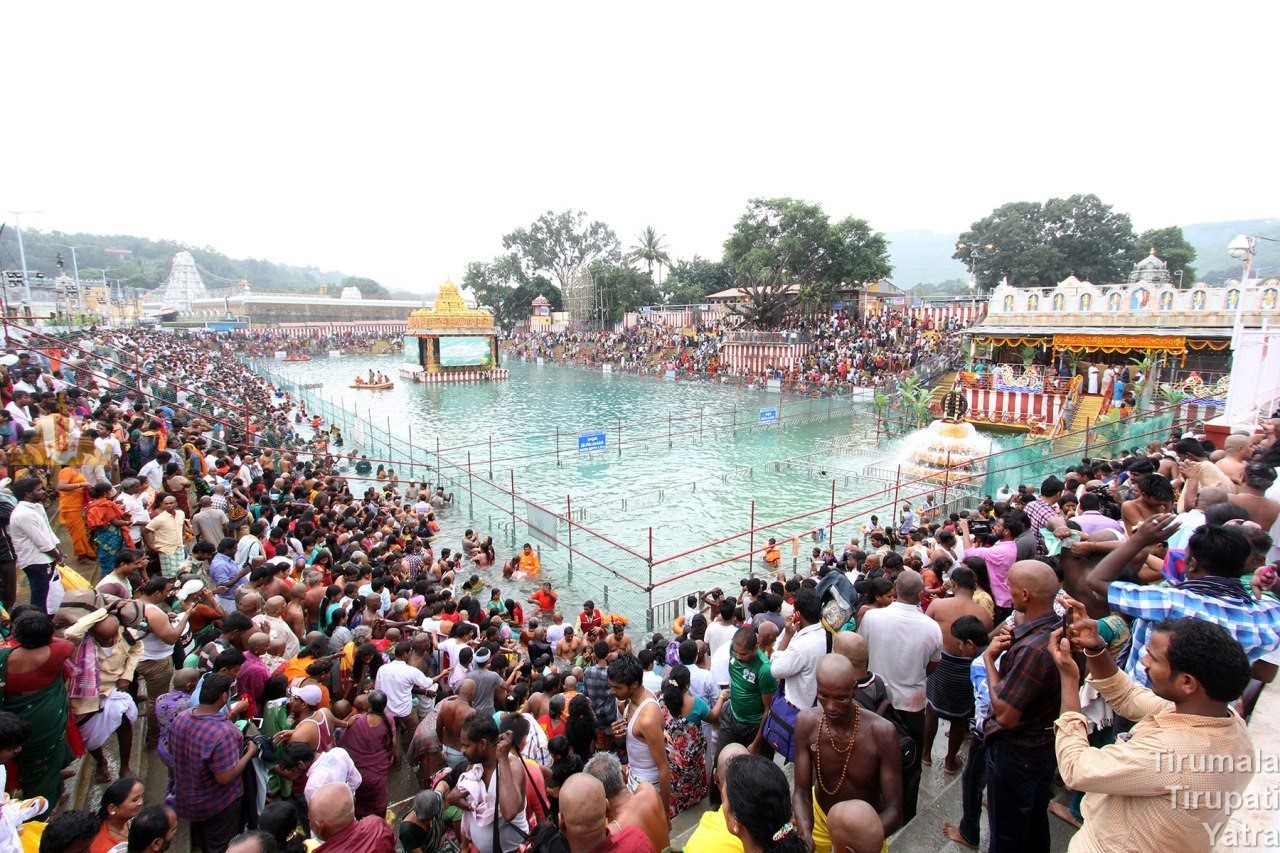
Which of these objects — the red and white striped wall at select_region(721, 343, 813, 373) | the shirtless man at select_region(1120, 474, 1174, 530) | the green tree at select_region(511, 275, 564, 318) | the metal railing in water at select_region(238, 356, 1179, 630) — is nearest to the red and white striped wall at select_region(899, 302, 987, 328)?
the red and white striped wall at select_region(721, 343, 813, 373)

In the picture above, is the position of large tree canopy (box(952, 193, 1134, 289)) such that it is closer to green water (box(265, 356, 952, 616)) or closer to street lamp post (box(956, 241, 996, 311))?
street lamp post (box(956, 241, 996, 311))

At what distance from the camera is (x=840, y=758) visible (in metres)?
3.05

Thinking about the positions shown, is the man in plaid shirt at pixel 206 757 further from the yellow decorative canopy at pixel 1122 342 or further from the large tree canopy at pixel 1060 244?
the large tree canopy at pixel 1060 244

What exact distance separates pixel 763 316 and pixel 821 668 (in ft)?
148

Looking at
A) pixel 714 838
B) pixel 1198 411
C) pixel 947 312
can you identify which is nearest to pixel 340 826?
pixel 714 838

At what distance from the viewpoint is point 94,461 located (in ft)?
29.9

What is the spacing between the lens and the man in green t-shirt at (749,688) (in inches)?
160

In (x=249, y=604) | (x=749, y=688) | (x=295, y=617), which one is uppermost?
(x=749, y=688)

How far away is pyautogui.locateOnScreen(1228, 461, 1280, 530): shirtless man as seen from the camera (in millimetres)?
4602

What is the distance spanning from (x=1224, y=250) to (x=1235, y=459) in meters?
125

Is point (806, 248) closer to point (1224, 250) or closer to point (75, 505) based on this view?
point (75, 505)

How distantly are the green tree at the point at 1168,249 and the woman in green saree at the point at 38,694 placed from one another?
60.8 meters

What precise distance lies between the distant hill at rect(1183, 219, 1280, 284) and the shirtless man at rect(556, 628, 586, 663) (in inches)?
4188

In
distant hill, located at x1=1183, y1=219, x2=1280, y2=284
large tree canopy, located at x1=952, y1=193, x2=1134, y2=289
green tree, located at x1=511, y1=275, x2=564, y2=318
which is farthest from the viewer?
distant hill, located at x1=1183, y1=219, x2=1280, y2=284
